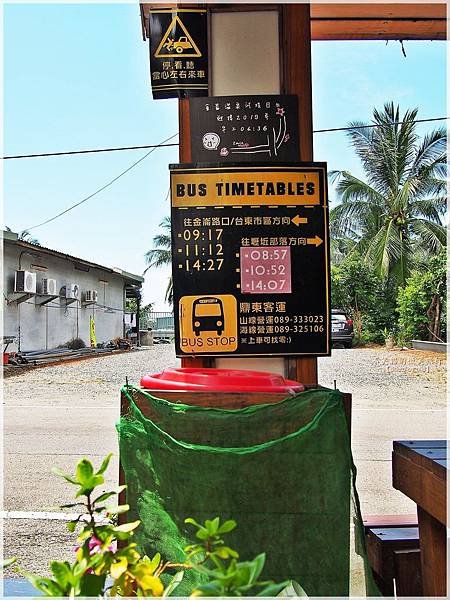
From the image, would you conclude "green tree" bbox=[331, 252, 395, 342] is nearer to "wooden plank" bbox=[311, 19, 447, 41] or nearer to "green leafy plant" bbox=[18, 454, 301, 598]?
"wooden plank" bbox=[311, 19, 447, 41]

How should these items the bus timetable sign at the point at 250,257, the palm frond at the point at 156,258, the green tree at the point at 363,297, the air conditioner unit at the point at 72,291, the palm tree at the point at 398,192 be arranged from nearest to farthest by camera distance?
the bus timetable sign at the point at 250,257 < the air conditioner unit at the point at 72,291 < the palm tree at the point at 398,192 < the green tree at the point at 363,297 < the palm frond at the point at 156,258

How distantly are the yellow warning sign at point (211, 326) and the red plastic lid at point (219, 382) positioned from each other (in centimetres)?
47

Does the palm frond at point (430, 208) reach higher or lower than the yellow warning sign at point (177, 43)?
higher

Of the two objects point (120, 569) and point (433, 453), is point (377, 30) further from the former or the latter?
point (120, 569)

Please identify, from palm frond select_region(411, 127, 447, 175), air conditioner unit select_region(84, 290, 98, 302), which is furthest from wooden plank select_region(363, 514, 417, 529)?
palm frond select_region(411, 127, 447, 175)

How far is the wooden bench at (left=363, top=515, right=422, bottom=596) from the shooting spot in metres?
1.47

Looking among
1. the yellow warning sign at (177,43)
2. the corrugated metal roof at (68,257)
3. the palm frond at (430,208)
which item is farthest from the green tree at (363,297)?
the yellow warning sign at (177,43)

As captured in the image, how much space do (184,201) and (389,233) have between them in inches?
511

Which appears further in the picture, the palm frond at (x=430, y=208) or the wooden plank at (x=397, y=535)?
the palm frond at (x=430, y=208)

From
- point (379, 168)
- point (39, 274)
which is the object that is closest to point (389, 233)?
point (379, 168)

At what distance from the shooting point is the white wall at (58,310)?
9.77 m

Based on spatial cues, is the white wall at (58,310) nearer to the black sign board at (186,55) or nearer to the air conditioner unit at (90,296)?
the air conditioner unit at (90,296)

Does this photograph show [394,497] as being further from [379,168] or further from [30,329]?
[379,168]

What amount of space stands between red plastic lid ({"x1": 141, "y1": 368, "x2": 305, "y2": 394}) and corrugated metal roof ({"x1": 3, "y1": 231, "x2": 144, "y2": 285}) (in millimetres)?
8341
